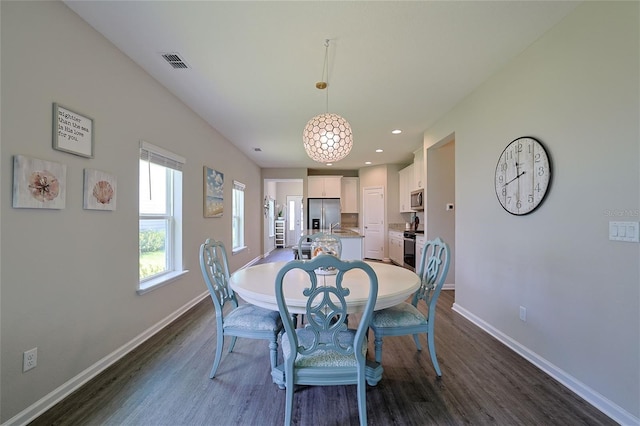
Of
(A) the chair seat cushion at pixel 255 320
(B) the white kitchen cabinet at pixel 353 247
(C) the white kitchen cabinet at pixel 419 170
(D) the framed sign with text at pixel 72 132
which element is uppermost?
(C) the white kitchen cabinet at pixel 419 170

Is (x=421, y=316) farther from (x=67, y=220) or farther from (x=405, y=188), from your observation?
(x=405, y=188)

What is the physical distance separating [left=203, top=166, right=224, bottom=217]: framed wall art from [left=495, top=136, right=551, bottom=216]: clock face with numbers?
11.6 feet

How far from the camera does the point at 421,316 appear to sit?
78.7 inches

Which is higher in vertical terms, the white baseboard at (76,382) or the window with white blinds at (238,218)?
the window with white blinds at (238,218)

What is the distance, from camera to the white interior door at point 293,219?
10.5 meters

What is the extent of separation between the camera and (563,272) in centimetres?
192

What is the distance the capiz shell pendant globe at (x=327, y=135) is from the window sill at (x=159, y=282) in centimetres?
200

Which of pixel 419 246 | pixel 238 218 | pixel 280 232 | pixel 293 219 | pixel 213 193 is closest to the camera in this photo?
pixel 213 193

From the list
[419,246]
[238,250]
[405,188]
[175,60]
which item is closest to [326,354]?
[175,60]

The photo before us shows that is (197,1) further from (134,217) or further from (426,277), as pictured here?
(426,277)

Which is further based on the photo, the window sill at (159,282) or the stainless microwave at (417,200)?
the stainless microwave at (417,200)

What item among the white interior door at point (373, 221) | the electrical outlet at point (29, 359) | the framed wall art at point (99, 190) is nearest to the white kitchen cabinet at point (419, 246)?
the white interior door at point (373, 221)

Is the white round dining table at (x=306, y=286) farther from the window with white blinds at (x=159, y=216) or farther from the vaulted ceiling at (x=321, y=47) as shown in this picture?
the vaulted ceiling at (x=321, y=47)

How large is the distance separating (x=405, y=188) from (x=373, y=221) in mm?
1303
